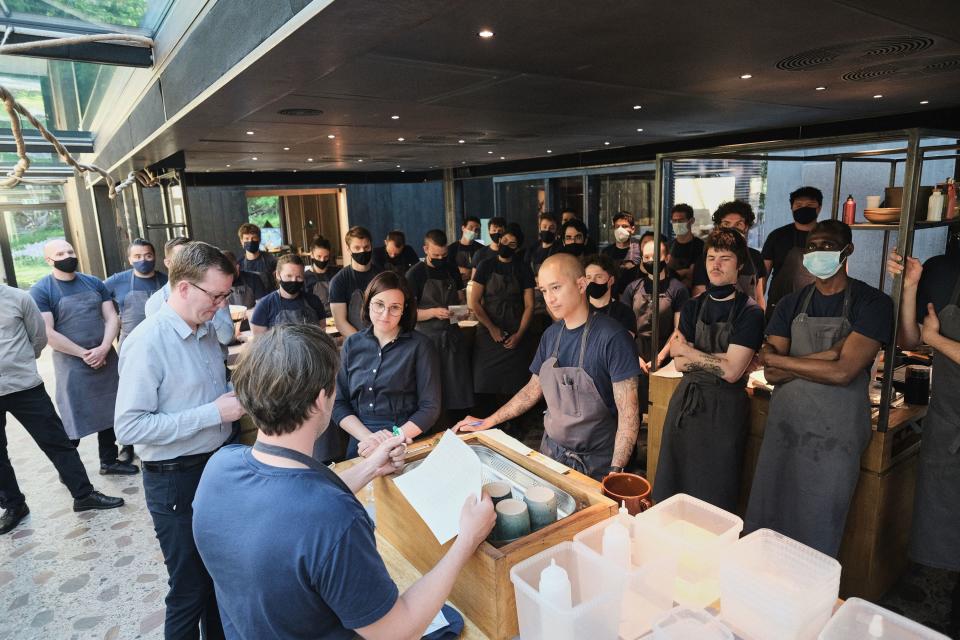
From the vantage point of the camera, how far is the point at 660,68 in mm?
2912

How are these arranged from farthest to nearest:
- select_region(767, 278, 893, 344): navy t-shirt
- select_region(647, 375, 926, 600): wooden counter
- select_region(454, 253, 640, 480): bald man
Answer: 1. select_region(647, 375, 926, 600): wooden counter
2. select_region(767, 278, 893, 344): navy t-shirt
3. select_region(454, 253, 640, 480): bald man

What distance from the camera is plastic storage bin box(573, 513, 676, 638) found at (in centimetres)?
123

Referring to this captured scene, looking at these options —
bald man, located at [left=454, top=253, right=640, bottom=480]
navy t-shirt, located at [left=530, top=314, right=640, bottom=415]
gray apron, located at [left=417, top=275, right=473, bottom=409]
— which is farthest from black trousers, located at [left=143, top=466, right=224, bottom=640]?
gray apron, located at [left=417, top=275, right=473, bottom=409]

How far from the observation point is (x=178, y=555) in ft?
6.59

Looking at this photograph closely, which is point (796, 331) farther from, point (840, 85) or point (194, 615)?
point (194, 615)

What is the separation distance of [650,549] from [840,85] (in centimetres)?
359

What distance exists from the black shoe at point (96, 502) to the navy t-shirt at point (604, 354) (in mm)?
3340

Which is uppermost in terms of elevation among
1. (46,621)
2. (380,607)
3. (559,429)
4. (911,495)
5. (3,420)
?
(380,607)

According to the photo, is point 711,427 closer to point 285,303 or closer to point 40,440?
point 285,303

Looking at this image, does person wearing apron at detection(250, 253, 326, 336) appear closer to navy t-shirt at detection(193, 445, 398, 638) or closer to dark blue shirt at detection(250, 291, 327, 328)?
dark blue shirt at detection(250, 291, 327, 328)

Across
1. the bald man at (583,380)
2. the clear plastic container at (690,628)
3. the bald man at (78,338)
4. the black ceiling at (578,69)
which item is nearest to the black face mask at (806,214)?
the black ceiling at (578,69)

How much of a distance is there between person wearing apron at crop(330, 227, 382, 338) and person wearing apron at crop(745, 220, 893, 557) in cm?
288

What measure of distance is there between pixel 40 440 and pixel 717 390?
13.1 ft

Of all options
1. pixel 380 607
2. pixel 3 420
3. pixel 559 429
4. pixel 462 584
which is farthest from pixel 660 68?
pixel 3 420
